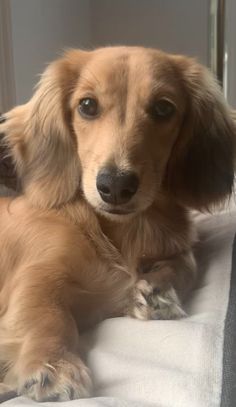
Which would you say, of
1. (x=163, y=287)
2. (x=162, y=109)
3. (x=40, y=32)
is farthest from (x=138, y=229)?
(x=40, y=32)

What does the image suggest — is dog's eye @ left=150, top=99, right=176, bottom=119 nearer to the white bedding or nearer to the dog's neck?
the dog's neck

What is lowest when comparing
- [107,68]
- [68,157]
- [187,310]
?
[187,310]

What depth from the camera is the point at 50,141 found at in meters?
1.34

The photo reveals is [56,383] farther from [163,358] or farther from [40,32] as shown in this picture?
[40,32]

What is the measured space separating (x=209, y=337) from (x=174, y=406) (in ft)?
0.56

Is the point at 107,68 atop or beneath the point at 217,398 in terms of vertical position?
atop

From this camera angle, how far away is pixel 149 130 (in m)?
1.20

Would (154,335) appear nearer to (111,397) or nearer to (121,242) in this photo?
(111,397)

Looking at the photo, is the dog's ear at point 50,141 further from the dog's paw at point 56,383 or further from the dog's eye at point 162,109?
the dog's paw at point 56,383

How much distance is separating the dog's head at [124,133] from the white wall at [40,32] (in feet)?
3.47

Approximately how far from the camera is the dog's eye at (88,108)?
123cm

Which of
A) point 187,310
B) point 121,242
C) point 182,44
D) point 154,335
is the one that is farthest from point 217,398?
point 182,44

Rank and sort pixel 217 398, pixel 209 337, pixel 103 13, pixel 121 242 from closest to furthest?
pixel 217 398 < pixel 209 337 < pixel 121 242 < pixel 103 13

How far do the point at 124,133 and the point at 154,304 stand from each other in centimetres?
33
